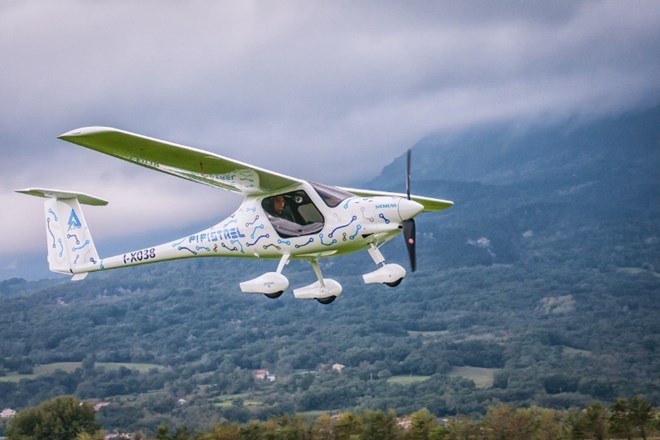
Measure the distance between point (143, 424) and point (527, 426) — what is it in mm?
93636

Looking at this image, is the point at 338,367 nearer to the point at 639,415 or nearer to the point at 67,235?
the point at 639,415

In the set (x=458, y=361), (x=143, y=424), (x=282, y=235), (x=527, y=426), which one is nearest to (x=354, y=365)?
(x=458, y=361)

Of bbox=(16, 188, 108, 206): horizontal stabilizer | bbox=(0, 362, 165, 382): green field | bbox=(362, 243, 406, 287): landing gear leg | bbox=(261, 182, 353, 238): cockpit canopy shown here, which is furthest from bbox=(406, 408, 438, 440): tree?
bbox=(0, 362, 165, 382): green field

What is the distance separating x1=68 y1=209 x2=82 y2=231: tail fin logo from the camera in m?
26.6

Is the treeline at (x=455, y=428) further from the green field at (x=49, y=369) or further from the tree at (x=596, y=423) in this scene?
the green field at (x=49, y=369)

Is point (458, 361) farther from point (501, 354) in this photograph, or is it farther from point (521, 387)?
point (521, 387)

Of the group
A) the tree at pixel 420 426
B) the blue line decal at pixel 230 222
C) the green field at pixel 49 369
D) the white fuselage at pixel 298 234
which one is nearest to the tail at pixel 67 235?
the white fuselage at pixel 298 234

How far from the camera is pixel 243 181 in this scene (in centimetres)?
2273

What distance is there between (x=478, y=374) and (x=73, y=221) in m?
162

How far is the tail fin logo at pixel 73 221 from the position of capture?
26.6 m

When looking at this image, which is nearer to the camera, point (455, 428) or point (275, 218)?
point (275, 218)

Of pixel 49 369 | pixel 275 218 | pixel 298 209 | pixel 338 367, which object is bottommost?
pixel 338 367

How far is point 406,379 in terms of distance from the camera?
7170 inches

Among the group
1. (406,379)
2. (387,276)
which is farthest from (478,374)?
(387,276)
